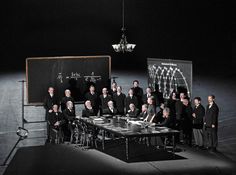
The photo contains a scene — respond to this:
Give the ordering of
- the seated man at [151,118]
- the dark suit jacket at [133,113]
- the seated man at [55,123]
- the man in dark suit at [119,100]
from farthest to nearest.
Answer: the man in dark suit at [119,100] → the dark suit jacket at [133,113] → the seated man at [55,123] → the seated man at [151,118]

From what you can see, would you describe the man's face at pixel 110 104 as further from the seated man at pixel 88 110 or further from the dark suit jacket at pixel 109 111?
the seated man at pixel 88 110

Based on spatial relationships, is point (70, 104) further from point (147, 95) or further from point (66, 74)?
point (147, 95)

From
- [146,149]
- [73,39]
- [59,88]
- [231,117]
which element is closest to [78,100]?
[59,88]

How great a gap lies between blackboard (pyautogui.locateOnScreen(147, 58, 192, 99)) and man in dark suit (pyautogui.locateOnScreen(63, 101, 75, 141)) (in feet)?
9.14

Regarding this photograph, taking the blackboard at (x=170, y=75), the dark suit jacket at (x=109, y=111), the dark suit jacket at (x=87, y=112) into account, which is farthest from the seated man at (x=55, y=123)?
the blackboard at (x=170, y=75)

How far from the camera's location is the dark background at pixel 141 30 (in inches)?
688

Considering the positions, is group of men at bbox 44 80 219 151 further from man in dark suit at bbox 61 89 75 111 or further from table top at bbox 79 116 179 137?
table top at bbox 79 116 179 137

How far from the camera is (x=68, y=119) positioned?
1474 cm

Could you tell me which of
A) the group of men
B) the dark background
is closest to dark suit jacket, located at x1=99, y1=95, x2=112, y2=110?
the group of men

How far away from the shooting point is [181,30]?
18.3 meters

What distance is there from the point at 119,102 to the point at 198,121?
285 centimetres

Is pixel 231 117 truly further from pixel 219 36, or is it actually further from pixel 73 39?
pixel 73 39

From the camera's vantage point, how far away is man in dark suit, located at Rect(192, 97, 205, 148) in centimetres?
1369

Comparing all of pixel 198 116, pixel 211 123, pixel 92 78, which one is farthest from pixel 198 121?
pixel 92 78
